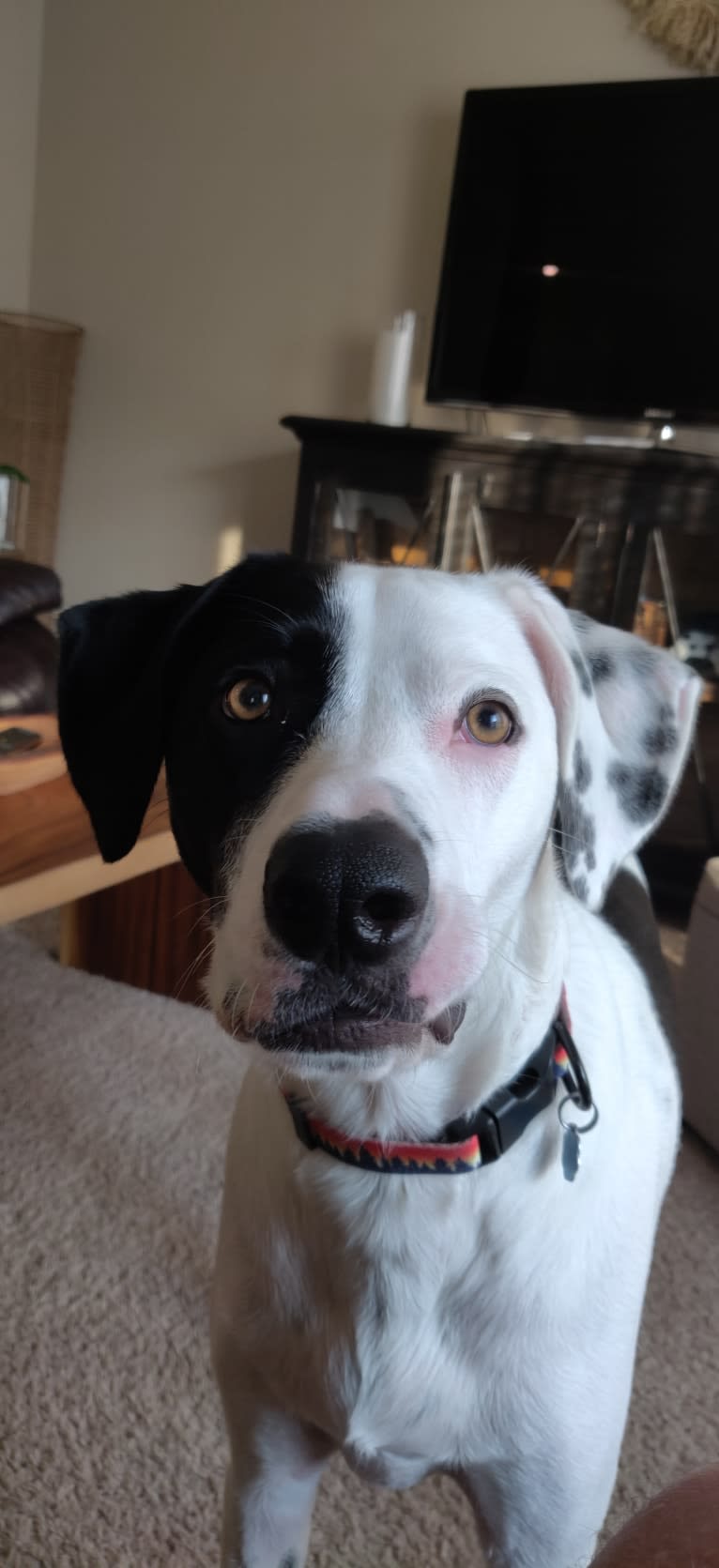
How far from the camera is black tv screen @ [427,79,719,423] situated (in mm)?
2977

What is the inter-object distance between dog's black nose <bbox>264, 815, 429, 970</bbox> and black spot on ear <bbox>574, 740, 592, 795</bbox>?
279 millimetres

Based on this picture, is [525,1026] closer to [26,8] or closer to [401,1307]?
[401,1307]

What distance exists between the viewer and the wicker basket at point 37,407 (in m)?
4.09

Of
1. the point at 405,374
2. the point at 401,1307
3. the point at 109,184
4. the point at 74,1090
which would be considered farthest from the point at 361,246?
the point at 401,1307

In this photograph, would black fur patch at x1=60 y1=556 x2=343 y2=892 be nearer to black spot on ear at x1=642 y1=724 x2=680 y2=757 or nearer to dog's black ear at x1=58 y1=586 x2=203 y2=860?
dog's black ear at x1=58 y1=586 x2=203 y2=860

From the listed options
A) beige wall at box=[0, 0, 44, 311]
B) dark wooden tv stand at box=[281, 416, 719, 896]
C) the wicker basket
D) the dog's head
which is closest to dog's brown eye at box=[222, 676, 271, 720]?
the dog's head

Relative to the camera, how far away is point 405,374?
328 centimetres

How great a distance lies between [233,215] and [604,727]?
3626mm

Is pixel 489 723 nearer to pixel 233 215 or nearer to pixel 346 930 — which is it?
pixel 346 930

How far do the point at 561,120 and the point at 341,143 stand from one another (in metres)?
0.86

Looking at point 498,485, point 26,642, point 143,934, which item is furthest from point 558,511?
point 143,934

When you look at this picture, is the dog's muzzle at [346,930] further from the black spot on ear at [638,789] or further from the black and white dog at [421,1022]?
the black spot on ear at [638,789]

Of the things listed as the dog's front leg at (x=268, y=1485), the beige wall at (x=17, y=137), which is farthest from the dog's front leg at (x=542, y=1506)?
the beige wall at (x=17, y=137)

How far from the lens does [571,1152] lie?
2.77 ft
